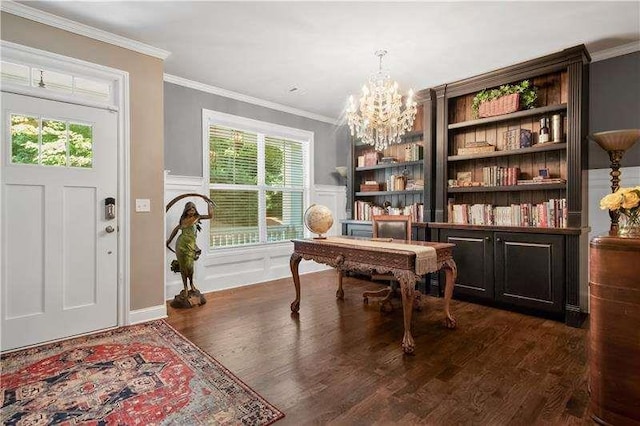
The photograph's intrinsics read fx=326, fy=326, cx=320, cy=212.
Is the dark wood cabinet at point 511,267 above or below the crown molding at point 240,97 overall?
below

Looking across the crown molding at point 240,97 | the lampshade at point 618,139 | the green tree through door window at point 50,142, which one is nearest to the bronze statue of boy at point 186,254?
the green tree through door window at point 50,142

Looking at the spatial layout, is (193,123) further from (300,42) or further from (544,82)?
(544,82)

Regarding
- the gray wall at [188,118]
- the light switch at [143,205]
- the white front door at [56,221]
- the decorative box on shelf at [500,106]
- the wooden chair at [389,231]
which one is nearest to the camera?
the white front door at [56,221]

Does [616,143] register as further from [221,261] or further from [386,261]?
[221,261]

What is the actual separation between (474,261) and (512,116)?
165 cm

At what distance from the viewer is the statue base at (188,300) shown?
3.64 m

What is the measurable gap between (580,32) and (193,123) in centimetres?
416

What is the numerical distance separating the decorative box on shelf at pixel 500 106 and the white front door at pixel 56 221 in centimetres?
391

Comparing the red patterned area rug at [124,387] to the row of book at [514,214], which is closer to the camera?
the red patterned area rug at [124,387]

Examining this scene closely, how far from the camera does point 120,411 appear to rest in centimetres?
176

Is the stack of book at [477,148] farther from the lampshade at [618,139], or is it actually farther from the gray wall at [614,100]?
the lampshade at [618,139]

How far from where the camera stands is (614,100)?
322 centimetres

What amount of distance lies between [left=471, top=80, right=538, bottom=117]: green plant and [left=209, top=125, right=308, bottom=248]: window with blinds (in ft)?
8.98

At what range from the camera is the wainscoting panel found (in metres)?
3.99
